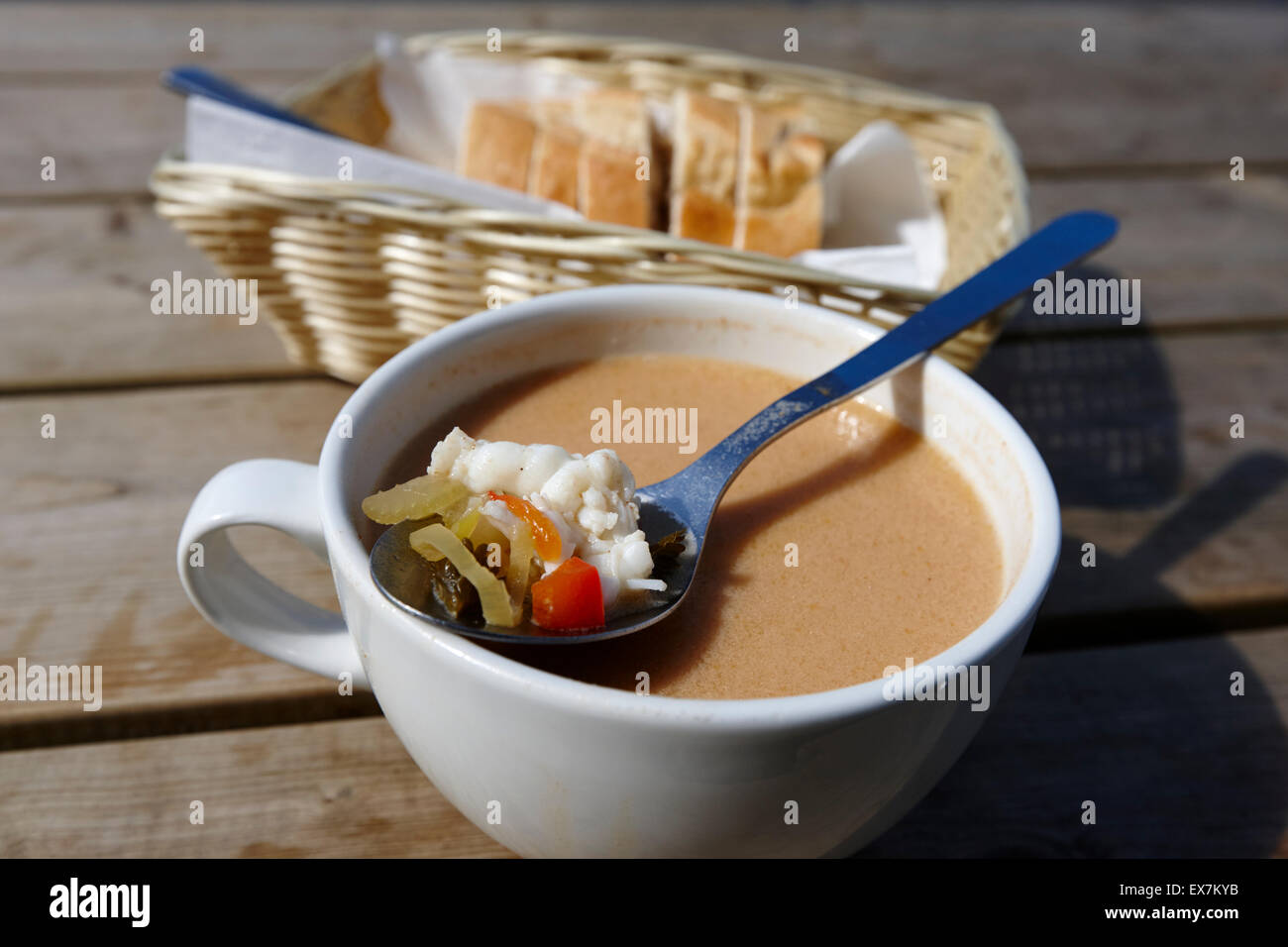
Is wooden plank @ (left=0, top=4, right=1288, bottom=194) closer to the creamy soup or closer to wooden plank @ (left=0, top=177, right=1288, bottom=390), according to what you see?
wooden plank @ (left=0, top=177, right=1288, bottom=390)

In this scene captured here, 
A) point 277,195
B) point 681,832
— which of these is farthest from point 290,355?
point 681,832

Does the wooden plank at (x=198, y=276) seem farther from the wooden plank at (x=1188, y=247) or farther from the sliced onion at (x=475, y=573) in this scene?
the sliced onion at (x=475, y=573)

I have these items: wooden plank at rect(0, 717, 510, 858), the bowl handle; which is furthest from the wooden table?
the bowl handle

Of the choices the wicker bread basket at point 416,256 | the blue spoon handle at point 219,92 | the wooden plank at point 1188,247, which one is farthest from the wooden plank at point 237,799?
the wooden plank at point 1188,247

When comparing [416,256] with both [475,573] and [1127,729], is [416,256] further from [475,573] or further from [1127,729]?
[1127,729]

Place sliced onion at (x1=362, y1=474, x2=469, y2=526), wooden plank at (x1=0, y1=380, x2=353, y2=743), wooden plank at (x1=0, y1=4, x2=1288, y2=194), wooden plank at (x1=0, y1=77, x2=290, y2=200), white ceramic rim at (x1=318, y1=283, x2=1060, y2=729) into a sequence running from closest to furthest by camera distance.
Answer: white ceramic rim at (x1=318, y1=283, x2=1060, y2=729), sliced onion at (x1=362, y1=474, x2=469, y2=526), wooden plank at (x1=0, y1=380, x2=353, y2=743), wooden plank at (x1=0, y1=77, x2=290, y2=200), wooden plank at (x1=0, y1=4, x2=1288, y2=194)

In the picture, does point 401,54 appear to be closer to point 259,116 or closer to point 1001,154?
point 259,116
